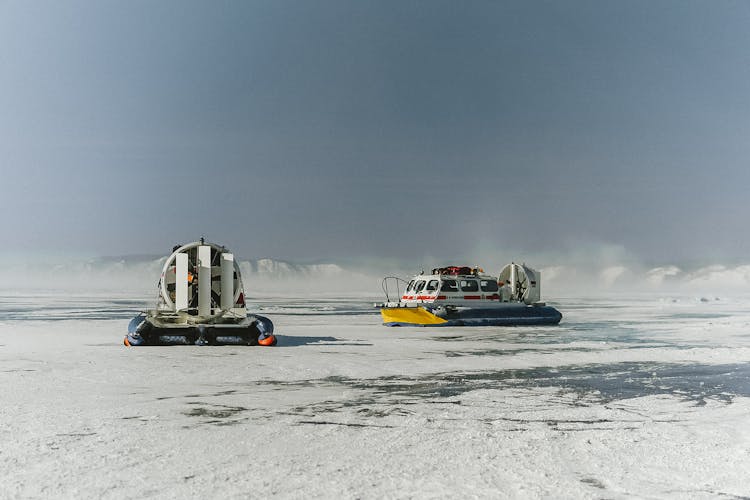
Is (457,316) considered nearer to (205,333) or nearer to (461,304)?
(461,304)

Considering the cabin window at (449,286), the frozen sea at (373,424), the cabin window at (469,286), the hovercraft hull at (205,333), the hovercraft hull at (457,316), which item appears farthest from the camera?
the cabin window at (469,286)

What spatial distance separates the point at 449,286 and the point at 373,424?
15.0 m

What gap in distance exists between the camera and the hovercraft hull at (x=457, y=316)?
20750 mm

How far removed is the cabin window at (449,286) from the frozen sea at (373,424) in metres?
7.82

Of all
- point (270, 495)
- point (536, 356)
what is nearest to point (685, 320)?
point (536, 356)

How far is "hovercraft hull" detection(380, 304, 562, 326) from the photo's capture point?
20.8 meters

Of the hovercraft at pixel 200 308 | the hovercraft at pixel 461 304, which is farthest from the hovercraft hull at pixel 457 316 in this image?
the hovercraft at pixel 200 308

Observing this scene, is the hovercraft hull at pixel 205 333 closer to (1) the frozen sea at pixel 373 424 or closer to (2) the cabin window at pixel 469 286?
(1) the frozen sea at pixel 373 424

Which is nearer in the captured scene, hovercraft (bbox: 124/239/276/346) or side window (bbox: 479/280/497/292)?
hovercraft (bbox: 124/239/276/346)

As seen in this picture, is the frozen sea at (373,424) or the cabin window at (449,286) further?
the cabin window at (449,286)

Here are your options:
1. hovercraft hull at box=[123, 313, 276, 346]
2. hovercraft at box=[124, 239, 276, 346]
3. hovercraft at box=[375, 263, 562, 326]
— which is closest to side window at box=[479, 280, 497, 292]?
hovercraft at box=[375, 263, 562, 326]

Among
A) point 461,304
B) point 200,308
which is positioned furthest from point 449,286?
point 200,308

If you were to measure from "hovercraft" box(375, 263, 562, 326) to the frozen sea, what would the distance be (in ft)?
23.0

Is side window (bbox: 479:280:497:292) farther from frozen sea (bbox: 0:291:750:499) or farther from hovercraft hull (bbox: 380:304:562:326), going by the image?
frozen sea (bbox: 0:291:750:499)
